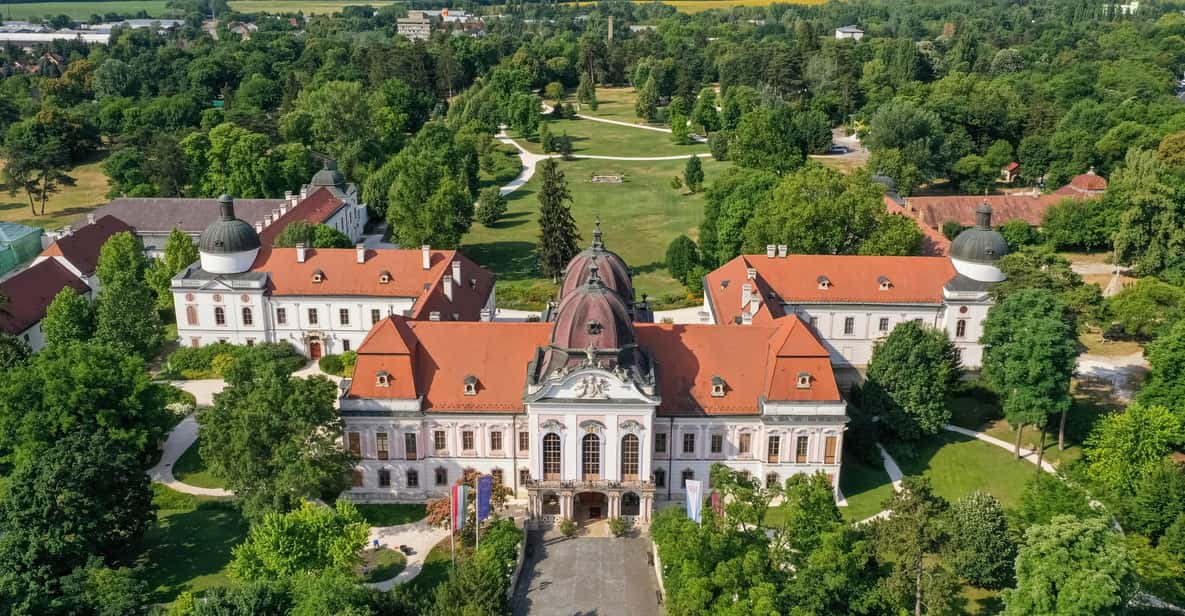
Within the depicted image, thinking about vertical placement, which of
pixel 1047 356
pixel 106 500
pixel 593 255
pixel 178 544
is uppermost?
pixel 593 255

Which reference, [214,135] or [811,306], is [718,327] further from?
[214,135]

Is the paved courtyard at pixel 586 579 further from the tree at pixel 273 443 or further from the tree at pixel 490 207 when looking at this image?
the tree at pixel 490 207

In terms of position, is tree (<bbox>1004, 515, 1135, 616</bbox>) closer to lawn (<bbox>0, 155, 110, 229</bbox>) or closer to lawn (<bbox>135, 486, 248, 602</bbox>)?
lawn (<bbox>135, 486, 248, 602</bbox>)

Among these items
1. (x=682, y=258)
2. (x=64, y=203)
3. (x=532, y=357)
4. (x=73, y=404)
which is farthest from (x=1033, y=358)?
(x=64, y=203)

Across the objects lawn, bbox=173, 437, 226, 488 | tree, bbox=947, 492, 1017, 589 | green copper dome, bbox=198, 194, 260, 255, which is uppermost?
green copper dome, bbox=198, 194, 260, 255

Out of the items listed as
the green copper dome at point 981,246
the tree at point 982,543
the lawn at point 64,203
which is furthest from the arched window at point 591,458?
the lawn at point 64,203

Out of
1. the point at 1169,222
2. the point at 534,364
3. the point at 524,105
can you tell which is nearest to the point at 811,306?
the point at 534,364

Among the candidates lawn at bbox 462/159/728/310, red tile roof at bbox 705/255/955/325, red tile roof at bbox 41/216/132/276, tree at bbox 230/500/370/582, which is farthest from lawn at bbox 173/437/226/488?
red tile roof at bbox 705/255/955/325
